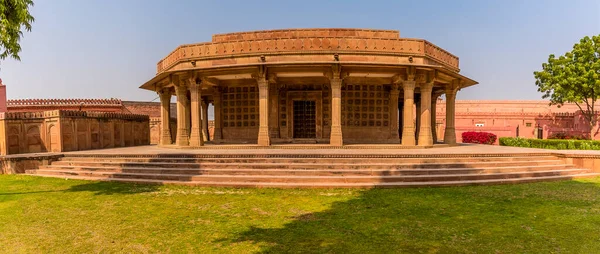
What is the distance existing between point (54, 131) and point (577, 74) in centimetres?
3510

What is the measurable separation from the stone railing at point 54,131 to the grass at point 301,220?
595 centimetres

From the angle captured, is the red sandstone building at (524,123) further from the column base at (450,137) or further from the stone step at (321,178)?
the stone step at (321,178)

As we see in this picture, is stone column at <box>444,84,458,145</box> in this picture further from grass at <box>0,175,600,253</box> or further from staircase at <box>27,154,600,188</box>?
grass at <box>0,175,600,253</box>

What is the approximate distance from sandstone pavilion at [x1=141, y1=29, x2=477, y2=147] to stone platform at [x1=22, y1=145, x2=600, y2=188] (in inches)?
143

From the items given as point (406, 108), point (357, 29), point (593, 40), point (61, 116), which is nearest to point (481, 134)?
point (593, 40)

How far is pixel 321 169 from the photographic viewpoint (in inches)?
339

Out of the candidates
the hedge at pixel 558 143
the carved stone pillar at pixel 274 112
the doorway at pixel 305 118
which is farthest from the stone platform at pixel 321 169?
the hedge at pixel 558 143

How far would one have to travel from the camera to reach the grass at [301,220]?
399 cm

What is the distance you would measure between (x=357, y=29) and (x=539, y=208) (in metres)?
9.76

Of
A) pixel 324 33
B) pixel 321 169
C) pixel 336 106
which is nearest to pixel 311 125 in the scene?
pixel 336 106

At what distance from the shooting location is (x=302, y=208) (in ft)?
19.0

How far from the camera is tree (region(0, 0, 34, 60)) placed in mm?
6625

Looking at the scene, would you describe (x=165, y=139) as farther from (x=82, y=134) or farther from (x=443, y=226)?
(x=443, y=226)

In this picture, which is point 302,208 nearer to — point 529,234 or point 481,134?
point 529,234
